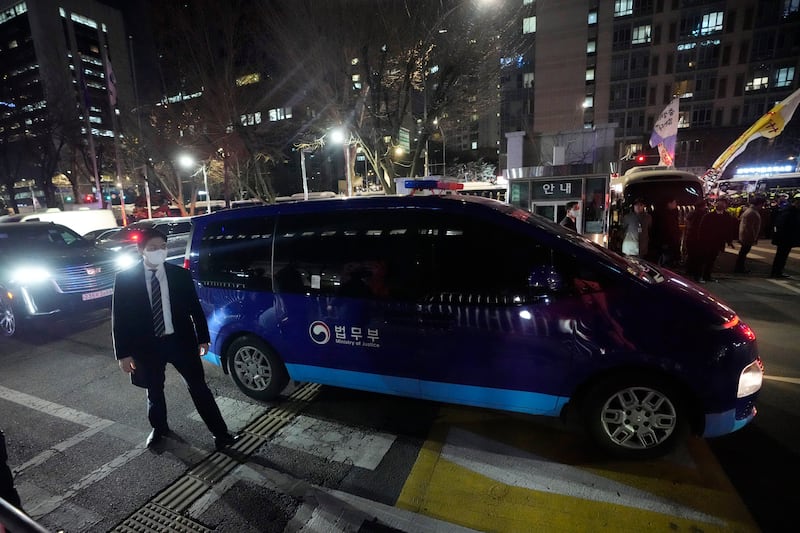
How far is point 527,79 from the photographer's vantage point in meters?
48.3

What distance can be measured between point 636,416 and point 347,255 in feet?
8.56

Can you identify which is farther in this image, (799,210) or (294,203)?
(799,210)

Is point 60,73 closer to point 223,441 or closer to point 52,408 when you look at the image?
point 52,408

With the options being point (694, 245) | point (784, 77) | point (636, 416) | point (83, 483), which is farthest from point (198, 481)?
point (784, 77)

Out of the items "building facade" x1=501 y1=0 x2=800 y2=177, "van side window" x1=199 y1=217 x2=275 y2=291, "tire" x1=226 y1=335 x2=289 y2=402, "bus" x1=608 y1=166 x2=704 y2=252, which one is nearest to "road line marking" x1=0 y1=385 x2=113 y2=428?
"tire" x1=226 y1=335 x2=289 y2=402

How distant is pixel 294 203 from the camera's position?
12.7 feet

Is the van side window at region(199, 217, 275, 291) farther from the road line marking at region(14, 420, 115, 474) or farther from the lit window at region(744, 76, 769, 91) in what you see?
the lit window at region(744, 76, 769, 91)

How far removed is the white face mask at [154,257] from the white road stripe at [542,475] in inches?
109

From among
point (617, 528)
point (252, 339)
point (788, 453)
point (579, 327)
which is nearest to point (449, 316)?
point (579, 327)

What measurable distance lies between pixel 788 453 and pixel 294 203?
4.61 m

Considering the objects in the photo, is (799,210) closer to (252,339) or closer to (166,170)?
(252,339)

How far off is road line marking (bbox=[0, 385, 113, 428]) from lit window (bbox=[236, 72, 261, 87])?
1559 cm

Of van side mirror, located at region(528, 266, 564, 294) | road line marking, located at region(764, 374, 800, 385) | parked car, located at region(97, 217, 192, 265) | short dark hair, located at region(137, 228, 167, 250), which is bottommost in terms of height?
road line marking, located at region(764, 374, 800, 385)

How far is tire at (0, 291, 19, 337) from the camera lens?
6.34m
